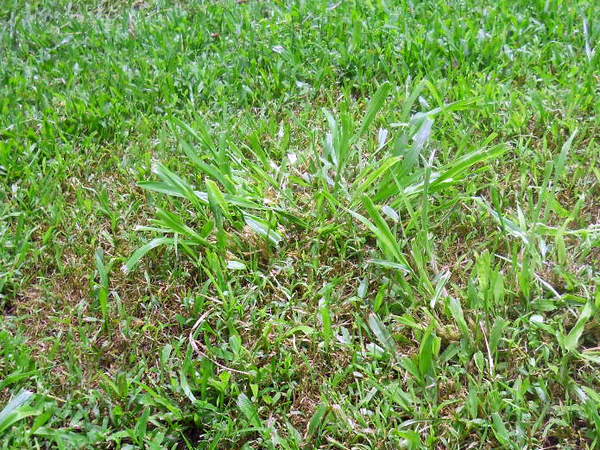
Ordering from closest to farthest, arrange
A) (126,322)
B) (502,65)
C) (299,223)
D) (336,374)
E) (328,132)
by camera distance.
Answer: (336,374)
(126,322)
(299,223)
(328,132)
(502,65)

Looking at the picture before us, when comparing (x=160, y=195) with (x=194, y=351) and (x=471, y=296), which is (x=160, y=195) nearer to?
(x=194, y=351)

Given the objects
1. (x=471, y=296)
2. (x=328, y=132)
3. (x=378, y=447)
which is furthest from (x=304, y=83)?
(x=378, y=447)

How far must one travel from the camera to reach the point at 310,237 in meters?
2.54

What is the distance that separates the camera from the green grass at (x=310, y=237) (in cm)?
206

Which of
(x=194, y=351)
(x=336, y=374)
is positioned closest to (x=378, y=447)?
(x=336, y=374)

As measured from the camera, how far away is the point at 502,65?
3.29 metres

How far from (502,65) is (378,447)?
2.02 metres

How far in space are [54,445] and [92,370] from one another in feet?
0.85

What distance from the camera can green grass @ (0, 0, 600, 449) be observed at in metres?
2.06

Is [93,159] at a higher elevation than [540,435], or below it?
higher

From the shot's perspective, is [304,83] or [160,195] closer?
[160,195]

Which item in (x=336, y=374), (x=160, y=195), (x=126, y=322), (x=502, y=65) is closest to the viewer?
(x=336, y=374)

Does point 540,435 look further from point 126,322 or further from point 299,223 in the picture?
point 126,322

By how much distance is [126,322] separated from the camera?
2.33m
